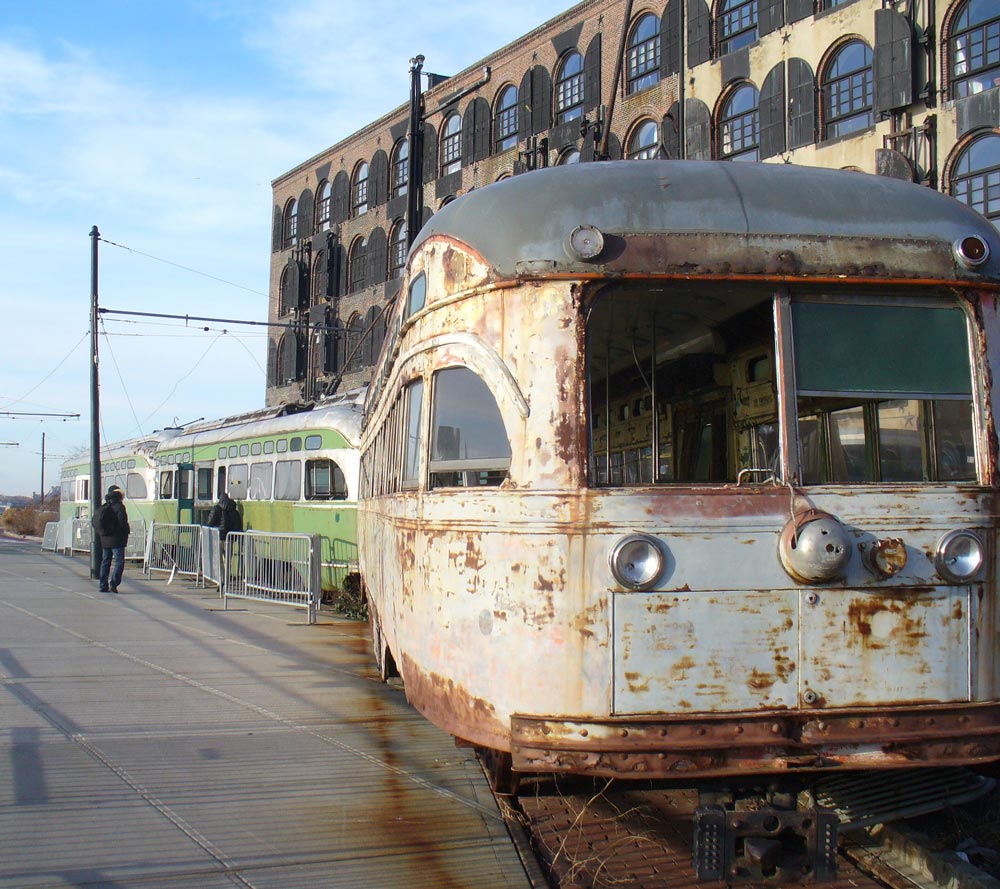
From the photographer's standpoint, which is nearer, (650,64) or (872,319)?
(872,319)

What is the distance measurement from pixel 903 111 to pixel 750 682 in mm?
20860

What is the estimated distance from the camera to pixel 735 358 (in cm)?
517

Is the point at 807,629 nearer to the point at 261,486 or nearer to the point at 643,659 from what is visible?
the point at 643,659

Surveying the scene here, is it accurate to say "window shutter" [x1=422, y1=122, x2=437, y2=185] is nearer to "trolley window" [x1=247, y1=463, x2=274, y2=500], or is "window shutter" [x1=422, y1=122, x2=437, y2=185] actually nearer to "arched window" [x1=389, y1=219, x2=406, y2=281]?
"arched window" [x1=389, y1=219, x2=406, y2=281]

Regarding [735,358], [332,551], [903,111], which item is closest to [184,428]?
[332,551]

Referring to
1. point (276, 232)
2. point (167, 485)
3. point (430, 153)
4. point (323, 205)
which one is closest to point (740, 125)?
point (430, 153)

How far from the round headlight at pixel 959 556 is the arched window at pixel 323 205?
40300 millimetres

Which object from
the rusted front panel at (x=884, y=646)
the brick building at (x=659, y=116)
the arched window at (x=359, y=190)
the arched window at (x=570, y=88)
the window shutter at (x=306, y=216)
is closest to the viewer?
the rusted front panel at (x=884, y=646)

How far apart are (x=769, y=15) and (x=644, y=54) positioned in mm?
4550

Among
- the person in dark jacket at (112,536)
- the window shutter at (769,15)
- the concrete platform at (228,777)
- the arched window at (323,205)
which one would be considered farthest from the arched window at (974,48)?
the arched window at (323,205)

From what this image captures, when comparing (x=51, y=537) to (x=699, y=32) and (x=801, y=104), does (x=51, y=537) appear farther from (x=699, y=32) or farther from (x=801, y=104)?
A: (x=801, y=104)

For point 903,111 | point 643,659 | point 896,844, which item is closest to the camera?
point 643,659

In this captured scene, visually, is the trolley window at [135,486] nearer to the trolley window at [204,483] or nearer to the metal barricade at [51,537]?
the trolley window at [204,483]

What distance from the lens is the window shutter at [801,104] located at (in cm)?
2369
